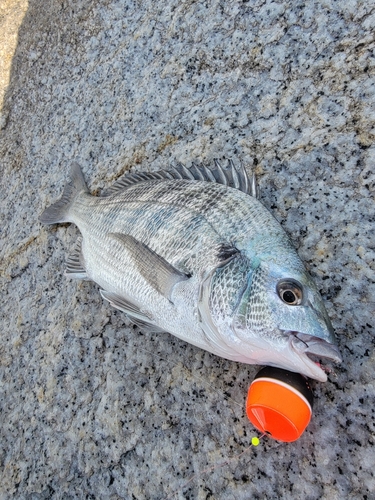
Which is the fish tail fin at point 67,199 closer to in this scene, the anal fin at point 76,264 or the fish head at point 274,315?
the anal fin at point 76,264

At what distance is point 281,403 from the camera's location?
1.12m

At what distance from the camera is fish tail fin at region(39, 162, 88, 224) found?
2.31 m

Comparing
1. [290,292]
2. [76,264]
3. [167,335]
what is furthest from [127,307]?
[290,292]

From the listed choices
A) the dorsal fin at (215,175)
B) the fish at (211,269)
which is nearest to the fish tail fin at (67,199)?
the fish at (211,269)

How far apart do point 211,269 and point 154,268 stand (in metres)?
0.26

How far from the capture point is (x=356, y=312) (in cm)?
133

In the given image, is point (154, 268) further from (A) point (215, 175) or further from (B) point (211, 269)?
(A) point (215, 175)

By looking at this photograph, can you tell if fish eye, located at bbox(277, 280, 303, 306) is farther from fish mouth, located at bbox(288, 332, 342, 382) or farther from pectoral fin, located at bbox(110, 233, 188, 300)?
pectoral fin, located at bbox(110, 233, 188, 300)

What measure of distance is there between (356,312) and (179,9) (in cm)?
198

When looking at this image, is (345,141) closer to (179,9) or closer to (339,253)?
(339,253)

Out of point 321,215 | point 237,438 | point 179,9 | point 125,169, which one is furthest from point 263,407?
point 179,9

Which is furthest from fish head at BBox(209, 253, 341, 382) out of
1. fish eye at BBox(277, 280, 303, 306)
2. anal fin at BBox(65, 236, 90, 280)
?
anal fin at BBox(65, 236, 90, 280)

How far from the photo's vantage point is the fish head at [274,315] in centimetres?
107

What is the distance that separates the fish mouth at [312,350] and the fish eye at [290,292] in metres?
0.10
